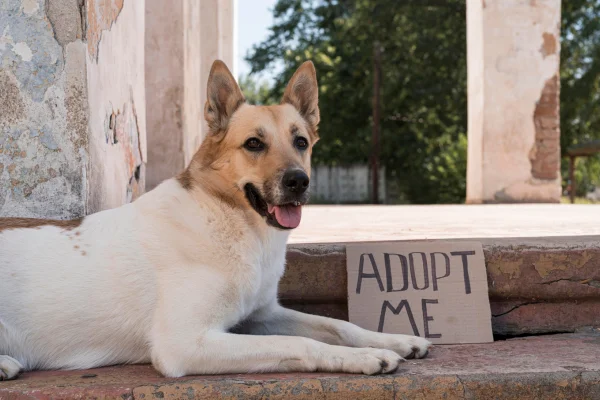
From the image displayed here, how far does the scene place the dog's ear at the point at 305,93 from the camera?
2822mm

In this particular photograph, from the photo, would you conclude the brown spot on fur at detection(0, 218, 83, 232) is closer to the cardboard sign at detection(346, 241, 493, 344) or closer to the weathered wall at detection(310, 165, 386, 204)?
the cardboard sign at detection(346, 241, 493, 344)

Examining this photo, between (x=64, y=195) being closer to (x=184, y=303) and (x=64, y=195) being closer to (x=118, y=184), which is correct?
(x=118, y=184)

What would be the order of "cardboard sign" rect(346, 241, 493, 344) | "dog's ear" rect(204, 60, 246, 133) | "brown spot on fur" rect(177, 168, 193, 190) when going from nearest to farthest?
"brown spot on fur" rect(177, 168, 193, 190)
"dog's ear" rect(204, 60, 246, 133)
"cardboard sign" rect(346, 241, 493, 344)

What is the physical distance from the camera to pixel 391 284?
2.83 meters

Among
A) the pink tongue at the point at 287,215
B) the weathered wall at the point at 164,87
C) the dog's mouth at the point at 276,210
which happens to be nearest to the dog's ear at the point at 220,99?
the dog's mouth at the point at 276,210

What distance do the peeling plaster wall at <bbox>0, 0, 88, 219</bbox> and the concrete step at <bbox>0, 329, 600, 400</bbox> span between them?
910 mm

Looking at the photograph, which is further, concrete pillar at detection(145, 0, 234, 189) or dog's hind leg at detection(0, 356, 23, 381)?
concrete pillar at detection(145, 0, 234, 189)

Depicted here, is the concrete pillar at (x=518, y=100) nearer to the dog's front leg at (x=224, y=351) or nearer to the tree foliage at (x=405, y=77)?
the dog's front leg at (x=224, y=351)

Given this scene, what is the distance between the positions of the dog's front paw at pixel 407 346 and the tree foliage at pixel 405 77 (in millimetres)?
15819

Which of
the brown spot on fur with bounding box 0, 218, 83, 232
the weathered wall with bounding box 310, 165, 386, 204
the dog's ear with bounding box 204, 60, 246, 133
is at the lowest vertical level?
the weathered wall with bounding box 310, 165, 386, 204

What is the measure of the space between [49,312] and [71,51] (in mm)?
1190

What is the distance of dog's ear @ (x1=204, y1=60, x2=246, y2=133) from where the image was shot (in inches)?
103

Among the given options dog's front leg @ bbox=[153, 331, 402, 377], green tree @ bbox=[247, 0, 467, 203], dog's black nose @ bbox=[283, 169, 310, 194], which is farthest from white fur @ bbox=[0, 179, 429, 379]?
green tree @ bbox=[247, 0, 467, 203]

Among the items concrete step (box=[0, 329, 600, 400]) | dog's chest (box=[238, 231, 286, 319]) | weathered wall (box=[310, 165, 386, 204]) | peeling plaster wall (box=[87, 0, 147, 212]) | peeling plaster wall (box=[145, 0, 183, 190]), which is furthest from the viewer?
weathered wall (box=[310, 165, 386, 204])
